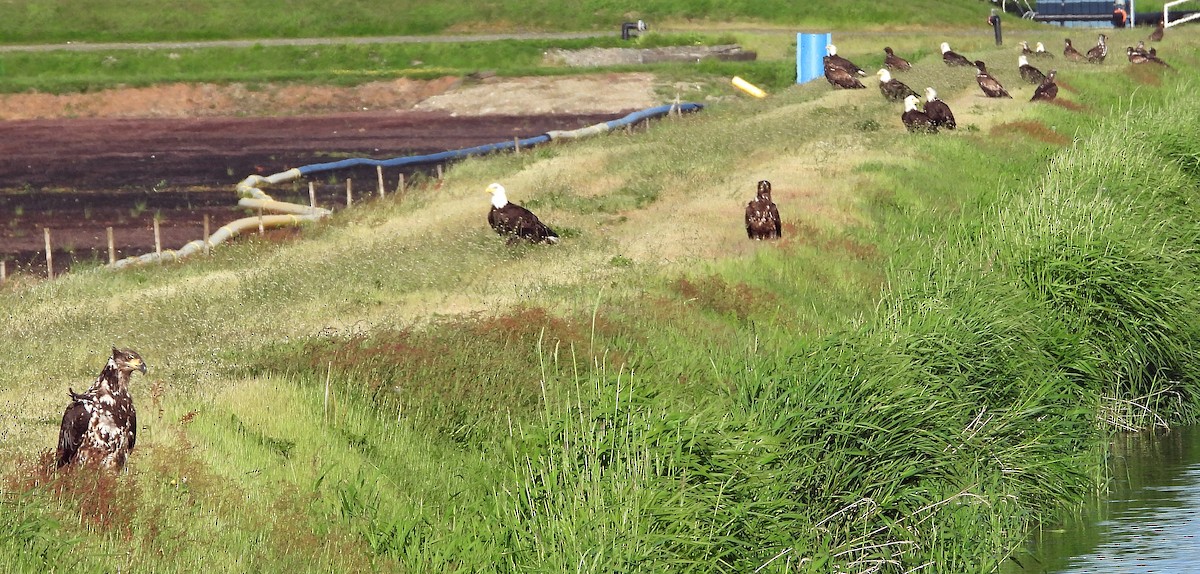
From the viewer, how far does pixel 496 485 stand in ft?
53.2

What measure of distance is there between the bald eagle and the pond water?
34.4ft

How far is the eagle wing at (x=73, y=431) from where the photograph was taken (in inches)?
613

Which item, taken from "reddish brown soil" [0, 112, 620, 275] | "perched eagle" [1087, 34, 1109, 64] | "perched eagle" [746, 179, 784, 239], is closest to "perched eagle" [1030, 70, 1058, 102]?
"perched eagle" [1087, 34, 1109, 64]

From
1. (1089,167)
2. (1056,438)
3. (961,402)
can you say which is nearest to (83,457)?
(961,402)

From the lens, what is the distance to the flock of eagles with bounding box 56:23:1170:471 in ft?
51.0

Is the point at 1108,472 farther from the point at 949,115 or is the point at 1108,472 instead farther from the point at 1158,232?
the point at 949,115

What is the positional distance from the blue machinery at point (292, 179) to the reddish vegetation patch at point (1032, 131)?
57.8ft

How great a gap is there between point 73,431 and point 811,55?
56.3 meters

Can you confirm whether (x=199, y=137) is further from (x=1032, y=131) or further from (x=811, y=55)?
(x=1032, y=131)

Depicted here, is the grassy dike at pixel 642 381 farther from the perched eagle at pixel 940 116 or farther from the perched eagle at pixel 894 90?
the perched eagle at pixel 894 90

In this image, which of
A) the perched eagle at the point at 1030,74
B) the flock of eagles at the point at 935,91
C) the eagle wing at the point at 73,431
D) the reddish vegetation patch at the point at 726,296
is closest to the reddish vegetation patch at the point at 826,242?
the reddish vegetation patch at the point at 726,296

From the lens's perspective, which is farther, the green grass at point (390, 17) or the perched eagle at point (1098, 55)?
the green grass at point (390, 17)

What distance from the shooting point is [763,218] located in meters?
28.0

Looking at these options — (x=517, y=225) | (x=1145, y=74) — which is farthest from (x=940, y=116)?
(x=1145, y=74)
